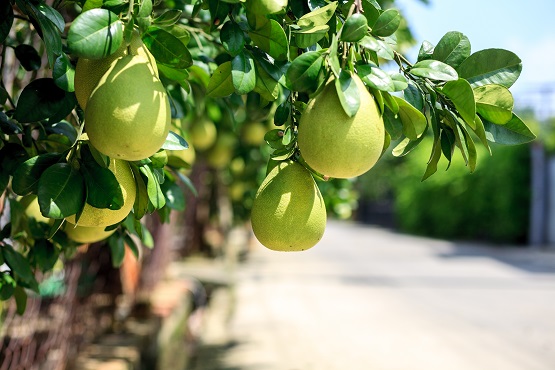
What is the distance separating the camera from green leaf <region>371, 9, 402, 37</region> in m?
0.83

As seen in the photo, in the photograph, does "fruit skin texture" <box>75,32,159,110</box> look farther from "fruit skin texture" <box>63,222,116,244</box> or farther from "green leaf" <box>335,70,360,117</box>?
"fruit skin texture" <box>63,222,116,244</box>

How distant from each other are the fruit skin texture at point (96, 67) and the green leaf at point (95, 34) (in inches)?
1.2

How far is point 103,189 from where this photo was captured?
31.5 inches

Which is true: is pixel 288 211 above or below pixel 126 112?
below

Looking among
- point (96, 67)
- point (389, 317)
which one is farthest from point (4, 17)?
point (389, 317)

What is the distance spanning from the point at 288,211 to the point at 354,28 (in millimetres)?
285

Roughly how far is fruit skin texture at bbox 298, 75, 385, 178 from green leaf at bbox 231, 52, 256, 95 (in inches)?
4.3

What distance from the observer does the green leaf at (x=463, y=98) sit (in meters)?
0.80

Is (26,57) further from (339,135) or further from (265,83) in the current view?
(339,135)

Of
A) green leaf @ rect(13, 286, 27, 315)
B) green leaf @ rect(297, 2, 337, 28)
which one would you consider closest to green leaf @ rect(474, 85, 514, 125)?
green leaf @ rect(297, 2, 337, 28)

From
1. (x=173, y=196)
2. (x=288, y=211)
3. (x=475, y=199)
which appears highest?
(x=288, y=211)

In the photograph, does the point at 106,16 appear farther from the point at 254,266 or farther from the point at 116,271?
the point at 254,266

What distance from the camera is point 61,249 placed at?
49.6 inches

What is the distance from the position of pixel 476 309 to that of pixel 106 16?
245 inches
